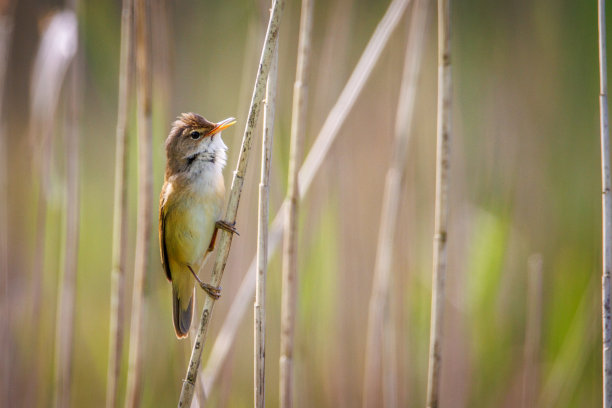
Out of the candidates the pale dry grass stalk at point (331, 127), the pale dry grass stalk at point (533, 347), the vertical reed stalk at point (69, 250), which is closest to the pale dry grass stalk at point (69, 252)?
the vertical reed stalk at point (69, 250)

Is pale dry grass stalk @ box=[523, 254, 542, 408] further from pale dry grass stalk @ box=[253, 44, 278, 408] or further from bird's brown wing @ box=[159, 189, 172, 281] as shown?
bird's brown wing @ box=[159, 189, 172, 281]

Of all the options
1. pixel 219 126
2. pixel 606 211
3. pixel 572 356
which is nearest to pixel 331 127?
pixel 219 126

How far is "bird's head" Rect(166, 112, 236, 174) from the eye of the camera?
2.51m

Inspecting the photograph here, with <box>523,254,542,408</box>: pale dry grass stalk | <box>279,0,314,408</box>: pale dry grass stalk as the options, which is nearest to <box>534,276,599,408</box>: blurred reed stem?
<box>523,254,542,408</box>: pale dry grass stalk

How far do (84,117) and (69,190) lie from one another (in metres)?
2.05

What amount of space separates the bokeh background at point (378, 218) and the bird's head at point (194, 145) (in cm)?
8

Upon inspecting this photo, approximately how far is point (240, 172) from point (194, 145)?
2.34 ft

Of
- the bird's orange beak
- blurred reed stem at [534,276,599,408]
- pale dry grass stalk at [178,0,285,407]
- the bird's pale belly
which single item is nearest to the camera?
pale dry grass stalk at [178,0,285,407]

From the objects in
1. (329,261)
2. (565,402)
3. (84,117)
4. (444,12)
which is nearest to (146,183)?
(329,261)

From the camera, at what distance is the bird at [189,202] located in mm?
2475

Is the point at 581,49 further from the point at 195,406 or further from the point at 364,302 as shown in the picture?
the point at 195,406

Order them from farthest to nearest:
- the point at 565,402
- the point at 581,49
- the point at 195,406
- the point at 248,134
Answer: the point at 581,49, the point at 565,402, the point at 195,406, the point at 248,134

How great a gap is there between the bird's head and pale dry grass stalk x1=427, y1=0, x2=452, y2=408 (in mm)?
918

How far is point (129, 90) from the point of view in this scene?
7.60 ft
